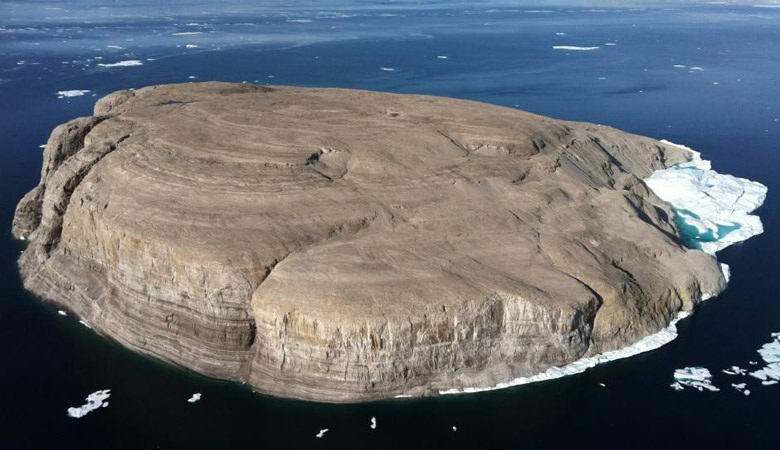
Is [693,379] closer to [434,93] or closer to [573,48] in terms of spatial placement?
[434,93]

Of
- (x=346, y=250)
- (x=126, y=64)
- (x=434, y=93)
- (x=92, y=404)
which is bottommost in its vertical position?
(x=92, y=404)

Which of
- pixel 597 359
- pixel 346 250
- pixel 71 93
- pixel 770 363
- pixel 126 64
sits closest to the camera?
pixel 770 363

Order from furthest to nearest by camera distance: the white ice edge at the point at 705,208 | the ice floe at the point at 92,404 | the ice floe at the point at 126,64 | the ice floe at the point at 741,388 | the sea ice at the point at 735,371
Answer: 1. the ice floe at the point at 126,64
2. the white ice edge at the point at 705,208
3. the sea ice at the point at 735,371
4. the ice floe at the point at 741,388
5. the ice floe at the point at 92,404

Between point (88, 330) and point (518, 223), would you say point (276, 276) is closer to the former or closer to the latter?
point (88, 330)

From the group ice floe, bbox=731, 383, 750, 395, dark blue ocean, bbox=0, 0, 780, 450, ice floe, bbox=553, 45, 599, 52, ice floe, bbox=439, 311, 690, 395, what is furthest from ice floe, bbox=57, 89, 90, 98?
ice floe, bbox=553, 45, 599, 52

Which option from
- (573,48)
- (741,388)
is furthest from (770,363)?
(573,48)

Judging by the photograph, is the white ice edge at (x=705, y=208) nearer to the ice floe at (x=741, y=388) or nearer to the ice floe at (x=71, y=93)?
the ice floe at (x=741, y=388)

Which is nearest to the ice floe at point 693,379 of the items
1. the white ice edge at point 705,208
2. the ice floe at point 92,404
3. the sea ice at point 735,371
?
the sea ice at point 735,371
